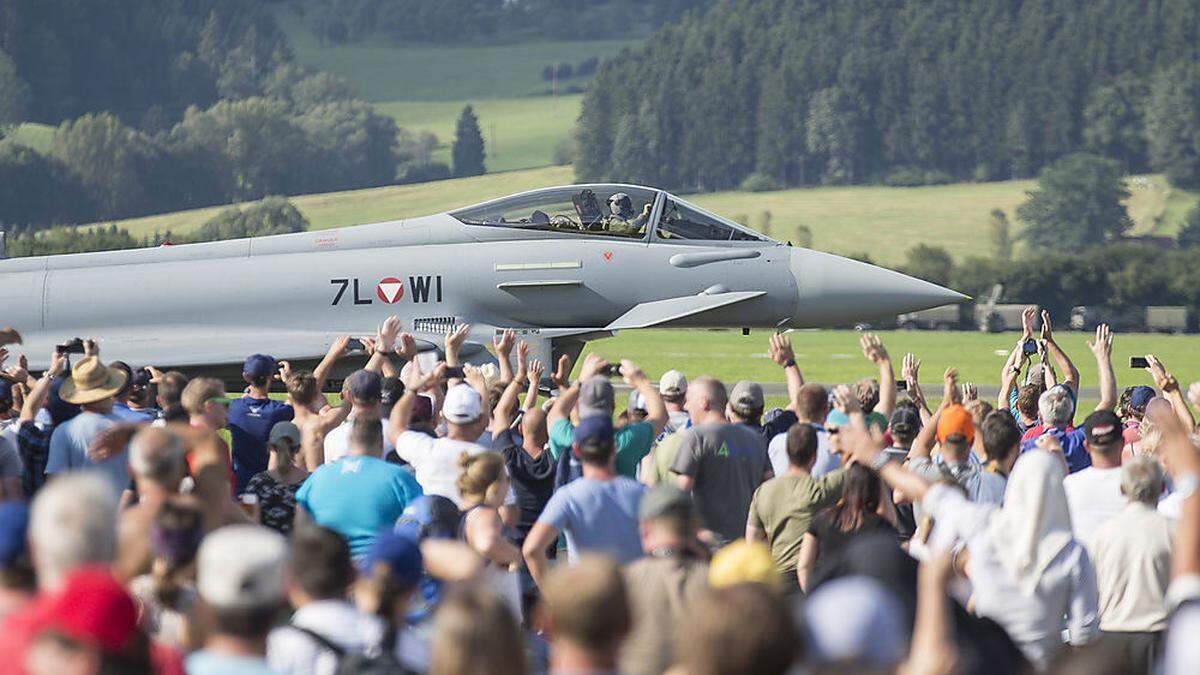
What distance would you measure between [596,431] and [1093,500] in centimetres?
270

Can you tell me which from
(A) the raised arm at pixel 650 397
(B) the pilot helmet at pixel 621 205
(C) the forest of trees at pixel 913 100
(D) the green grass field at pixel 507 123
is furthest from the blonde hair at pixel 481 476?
(D) the green grass field at pixel 507 123

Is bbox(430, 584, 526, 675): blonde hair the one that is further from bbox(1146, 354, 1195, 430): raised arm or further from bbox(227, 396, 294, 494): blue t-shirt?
bbox(1146, 354, 1195, 430): raised arm

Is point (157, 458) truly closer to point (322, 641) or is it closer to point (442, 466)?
point (322, 641)

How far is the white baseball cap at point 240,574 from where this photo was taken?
504cm

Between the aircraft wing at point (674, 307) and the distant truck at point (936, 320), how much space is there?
196 feet

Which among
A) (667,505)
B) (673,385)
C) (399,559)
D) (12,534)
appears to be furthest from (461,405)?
(12,534)

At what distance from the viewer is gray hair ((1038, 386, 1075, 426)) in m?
10.8

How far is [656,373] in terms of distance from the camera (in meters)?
41.4

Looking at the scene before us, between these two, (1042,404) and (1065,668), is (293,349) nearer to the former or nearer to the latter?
(1042,404)

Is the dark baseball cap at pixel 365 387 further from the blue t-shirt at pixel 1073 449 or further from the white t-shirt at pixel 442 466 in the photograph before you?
the blue t-shirt at pixel 1073 449

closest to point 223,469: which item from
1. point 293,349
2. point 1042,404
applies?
point 1042,404

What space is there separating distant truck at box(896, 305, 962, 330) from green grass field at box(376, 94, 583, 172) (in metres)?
89.3

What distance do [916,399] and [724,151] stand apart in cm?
14649

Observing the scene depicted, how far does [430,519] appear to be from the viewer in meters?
7.54
